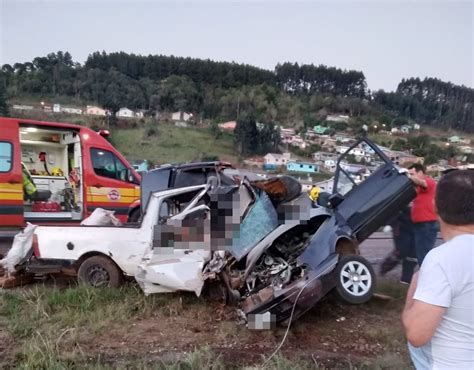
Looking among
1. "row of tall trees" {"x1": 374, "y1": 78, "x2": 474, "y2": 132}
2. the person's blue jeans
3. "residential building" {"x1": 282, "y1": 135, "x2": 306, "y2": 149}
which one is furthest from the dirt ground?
"residential building" {"x1": 282, "y1": 135, "x2": 306, "y2": 149}

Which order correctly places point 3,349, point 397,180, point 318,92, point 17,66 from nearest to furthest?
point 3,349 → point 397,180 → point 17,66 → point 318,92

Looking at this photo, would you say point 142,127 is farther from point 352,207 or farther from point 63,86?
point 352,207

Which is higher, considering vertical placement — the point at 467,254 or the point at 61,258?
the point at 467,254

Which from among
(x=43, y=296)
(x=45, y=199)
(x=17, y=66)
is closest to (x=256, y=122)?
(x=17, y=66)

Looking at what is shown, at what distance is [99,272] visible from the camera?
5473 millimetres

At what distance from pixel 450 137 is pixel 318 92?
180 ft

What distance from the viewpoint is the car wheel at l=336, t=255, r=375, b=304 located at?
14.1 feet

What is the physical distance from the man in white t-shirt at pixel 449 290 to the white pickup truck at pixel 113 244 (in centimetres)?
366

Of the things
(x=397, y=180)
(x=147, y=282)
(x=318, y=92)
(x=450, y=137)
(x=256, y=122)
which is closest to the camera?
(x=147, y=282)

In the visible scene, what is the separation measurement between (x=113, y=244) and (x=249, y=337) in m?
2.27

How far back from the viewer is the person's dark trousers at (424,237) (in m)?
5.62

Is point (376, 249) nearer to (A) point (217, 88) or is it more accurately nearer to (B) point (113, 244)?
(B) point (113, 244)

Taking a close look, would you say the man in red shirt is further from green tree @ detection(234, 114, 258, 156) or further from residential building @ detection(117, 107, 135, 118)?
residential building @ detection(117, 107, 135, 118)

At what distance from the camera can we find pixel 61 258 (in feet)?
18.1
